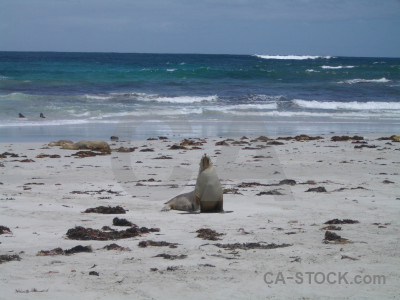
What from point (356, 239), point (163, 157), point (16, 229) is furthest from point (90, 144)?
point (356, 239)

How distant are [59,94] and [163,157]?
21229 mm

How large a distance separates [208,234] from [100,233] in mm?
1129

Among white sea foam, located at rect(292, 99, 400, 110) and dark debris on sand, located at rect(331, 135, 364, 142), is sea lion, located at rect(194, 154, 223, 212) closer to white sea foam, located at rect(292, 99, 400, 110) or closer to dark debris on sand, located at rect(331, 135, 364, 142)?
dark debris on sand, located at rect(331, 135, 364, 142)

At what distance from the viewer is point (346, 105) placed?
30922 mm

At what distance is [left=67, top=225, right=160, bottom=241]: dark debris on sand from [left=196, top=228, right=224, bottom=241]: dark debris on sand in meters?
0.58

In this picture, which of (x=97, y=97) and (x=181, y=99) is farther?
(x=181, y=99)

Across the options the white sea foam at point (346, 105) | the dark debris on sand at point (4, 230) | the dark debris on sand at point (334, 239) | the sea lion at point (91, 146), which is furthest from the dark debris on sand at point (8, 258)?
the white sea foam at point (346, 105)

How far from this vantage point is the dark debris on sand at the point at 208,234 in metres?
6.28

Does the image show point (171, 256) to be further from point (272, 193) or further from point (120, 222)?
point (272, 193)

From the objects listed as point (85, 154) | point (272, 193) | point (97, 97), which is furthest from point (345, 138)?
point (97, 97)

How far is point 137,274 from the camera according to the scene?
4992 mm

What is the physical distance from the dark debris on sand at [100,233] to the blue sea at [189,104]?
10902mm

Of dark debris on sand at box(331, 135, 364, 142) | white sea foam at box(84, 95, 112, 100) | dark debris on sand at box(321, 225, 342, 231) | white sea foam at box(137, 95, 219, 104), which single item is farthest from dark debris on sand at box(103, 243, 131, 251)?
white sea foam at box(84, 95, 112, 100)

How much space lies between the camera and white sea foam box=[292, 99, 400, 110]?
30.3 metres
